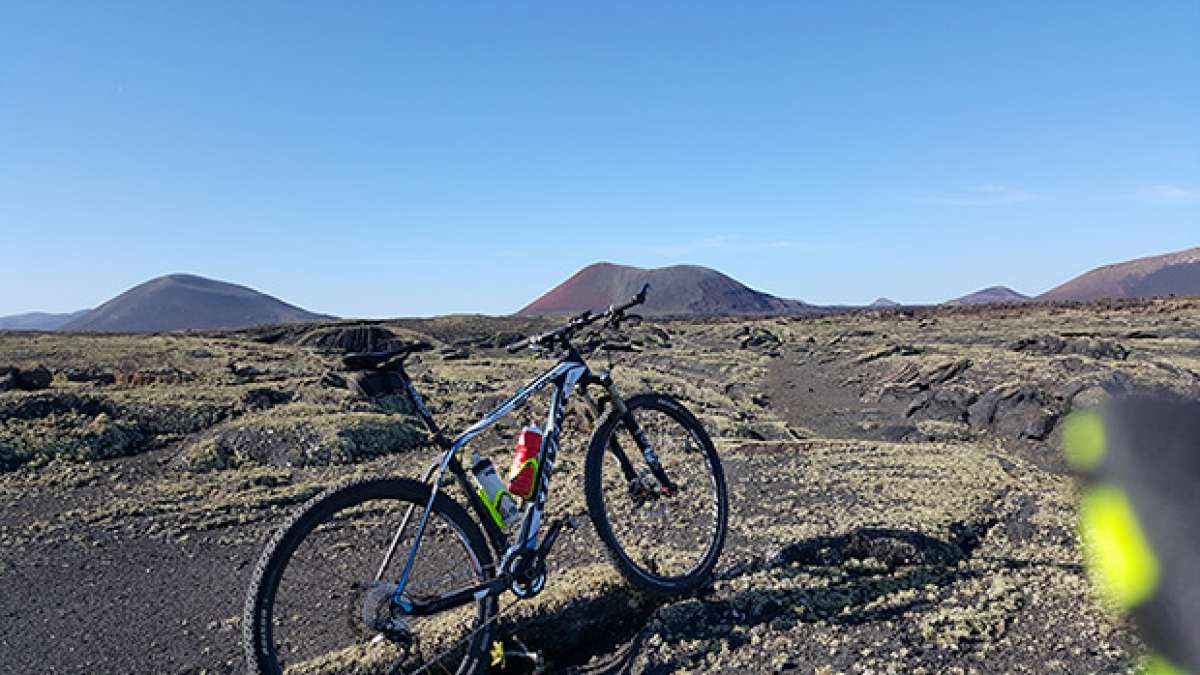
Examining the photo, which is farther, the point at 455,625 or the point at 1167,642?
the point at 455,625

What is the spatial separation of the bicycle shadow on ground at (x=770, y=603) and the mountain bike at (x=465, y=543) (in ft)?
0.67

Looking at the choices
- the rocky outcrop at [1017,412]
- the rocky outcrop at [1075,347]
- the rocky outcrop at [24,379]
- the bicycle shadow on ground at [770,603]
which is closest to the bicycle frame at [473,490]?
the bicycle shadow on ground at [770,603]

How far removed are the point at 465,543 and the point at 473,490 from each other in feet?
0.89

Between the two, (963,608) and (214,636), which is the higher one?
(963,608)

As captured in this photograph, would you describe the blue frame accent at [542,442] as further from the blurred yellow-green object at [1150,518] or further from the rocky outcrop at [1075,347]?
the rocky outcrop at [1075,347]

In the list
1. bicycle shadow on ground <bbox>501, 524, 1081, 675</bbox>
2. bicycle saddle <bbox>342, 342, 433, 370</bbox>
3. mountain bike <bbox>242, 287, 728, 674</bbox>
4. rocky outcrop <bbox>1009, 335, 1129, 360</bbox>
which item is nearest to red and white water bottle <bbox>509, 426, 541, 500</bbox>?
mountain bike <bbox>242, 287, 728, 674</bbox>

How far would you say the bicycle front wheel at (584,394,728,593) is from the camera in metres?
4.12

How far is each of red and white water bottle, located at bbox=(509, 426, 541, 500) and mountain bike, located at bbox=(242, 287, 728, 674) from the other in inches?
1.3

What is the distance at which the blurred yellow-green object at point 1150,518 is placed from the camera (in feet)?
10.2

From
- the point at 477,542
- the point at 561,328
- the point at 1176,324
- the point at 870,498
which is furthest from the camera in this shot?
the point at 1176,324

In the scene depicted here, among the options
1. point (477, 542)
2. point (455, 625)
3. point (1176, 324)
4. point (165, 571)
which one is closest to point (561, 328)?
point (477, 542)

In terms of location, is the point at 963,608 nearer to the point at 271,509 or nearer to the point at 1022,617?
the point at 1022,617

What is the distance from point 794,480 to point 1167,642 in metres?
3.74

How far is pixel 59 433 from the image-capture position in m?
11.9
